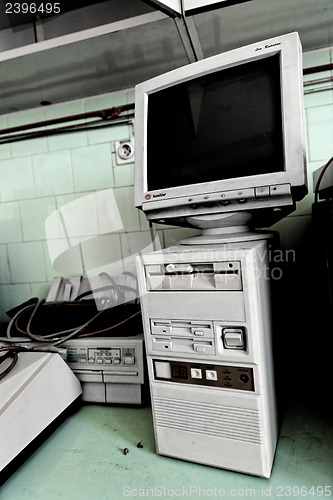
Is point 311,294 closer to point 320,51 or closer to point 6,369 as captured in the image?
point 320,51

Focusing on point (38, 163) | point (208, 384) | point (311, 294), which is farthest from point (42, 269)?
point (311, 294)

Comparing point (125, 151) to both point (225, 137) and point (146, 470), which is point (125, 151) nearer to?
point (225, 137)

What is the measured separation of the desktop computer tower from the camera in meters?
0.77

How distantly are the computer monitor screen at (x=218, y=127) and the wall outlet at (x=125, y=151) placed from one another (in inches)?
22.5

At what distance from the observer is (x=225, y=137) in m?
0.90

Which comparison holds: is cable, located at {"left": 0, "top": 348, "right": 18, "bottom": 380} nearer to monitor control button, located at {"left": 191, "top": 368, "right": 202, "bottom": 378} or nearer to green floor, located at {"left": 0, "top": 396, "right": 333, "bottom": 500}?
green floor, located at {"left": 0, "top": 396, "right": 333, "bottom": 500}

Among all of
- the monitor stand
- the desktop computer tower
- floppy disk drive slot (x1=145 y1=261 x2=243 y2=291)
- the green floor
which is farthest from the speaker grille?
the monitor stand

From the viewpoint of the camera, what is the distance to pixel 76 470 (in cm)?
88

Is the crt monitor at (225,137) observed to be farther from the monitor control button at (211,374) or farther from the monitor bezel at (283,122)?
the monitor control button at (211,374)

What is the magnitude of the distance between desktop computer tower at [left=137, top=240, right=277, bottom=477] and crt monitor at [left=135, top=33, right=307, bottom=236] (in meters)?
0.15

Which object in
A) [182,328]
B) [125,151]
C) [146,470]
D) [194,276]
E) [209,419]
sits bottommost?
[146,470]

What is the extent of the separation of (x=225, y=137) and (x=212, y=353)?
1.93 feet

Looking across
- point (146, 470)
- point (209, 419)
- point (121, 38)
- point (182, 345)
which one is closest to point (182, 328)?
point (182, 345)

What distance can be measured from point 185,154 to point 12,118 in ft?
4.19
